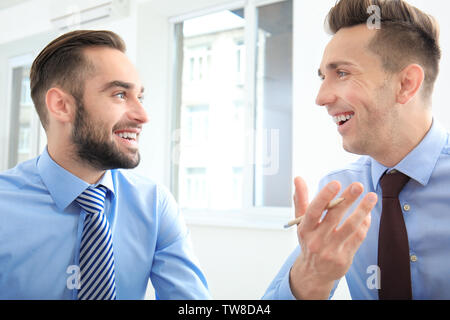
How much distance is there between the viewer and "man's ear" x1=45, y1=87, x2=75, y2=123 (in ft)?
4.15

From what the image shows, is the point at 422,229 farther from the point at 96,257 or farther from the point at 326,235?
the point at 96,257

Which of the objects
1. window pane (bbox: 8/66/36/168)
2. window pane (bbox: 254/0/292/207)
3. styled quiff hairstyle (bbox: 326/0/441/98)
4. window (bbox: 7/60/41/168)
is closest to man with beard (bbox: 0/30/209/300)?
styled quiff hairstyle (bbox: 326/0/441/98)

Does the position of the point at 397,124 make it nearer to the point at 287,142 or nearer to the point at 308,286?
the point at 308,286

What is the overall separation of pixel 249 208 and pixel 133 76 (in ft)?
5.55

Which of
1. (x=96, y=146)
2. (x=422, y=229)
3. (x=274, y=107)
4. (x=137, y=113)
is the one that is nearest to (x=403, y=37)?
(x=422, y=229)

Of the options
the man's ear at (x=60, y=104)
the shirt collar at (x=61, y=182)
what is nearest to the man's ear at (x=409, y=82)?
the shirt collar at (x=61, y=182)

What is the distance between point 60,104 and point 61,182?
31 centimetres

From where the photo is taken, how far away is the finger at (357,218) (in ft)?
2.24

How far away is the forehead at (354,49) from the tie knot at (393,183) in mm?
341

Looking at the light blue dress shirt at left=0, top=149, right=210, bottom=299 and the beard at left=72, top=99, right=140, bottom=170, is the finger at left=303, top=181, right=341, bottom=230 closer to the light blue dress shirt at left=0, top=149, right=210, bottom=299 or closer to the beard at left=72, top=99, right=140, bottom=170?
the light blue dress shirt at left=0, top=149, right=210, bottom=299

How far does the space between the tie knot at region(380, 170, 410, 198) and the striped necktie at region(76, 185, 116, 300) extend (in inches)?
27.7

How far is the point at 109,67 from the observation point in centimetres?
127

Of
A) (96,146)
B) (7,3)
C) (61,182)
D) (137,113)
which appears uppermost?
(7,3)

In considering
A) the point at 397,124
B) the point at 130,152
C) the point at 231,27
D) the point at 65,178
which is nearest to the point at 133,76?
the point at 130,152
